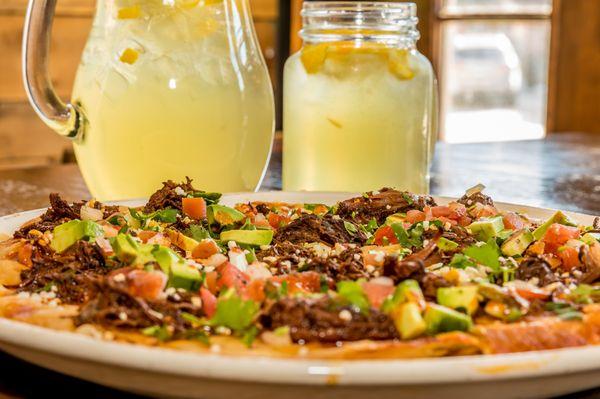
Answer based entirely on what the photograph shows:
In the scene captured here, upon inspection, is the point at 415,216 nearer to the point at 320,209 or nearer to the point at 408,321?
the point at 320,209

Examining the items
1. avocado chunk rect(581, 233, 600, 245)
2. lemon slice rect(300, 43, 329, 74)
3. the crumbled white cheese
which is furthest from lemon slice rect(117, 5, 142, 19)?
the crumbled white cheese

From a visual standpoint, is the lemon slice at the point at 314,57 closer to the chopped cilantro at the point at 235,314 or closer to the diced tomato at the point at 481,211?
the diced tomato at the point at 481,211

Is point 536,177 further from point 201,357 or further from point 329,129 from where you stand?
point 201,357

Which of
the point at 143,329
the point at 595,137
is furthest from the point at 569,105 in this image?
the point at 143,329

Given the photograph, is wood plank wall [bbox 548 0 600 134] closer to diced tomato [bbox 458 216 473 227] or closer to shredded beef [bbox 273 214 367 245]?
diced tomato [bbox 458 216 473 227]

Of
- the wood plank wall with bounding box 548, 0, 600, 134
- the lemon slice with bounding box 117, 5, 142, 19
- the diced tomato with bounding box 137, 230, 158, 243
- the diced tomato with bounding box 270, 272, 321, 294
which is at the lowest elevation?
the wood plank wall with bounding box 548, 0, 600, 134

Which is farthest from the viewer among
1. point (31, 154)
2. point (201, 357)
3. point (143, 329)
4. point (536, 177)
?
point (31, 154)

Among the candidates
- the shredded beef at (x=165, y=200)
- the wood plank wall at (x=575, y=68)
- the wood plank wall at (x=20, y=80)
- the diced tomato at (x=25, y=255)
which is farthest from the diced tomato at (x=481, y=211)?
the wood plank wall at (x=575, y=68)

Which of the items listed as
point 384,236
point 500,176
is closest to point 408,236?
point 384,236
